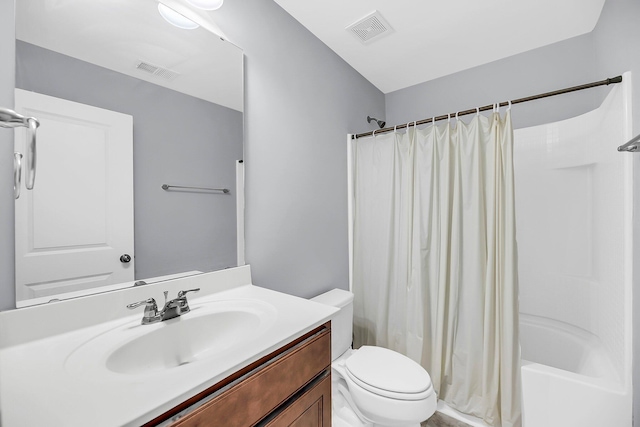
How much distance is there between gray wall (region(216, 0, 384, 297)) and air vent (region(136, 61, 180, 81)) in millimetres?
350

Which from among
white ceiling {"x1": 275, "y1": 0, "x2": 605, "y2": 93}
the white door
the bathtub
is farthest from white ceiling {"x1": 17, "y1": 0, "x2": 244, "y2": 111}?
the bathtub

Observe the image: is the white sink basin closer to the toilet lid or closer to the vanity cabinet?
the vanity cabinet

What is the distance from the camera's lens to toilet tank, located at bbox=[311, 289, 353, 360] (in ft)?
5.43

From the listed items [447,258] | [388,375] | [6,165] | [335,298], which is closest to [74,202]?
[6,165]

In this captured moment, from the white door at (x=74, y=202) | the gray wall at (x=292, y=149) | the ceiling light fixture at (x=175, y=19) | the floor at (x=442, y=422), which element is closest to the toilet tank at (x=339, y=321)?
the gray wall at (x=292, y=149)

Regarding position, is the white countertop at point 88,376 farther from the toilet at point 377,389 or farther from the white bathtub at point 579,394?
the white bathtub at point 579,394

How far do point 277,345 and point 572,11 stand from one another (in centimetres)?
240

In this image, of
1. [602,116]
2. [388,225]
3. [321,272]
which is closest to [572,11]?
[602,116]

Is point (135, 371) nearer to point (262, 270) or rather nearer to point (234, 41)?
point (262, 270)

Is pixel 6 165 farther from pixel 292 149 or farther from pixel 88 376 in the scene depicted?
pixel 292 149

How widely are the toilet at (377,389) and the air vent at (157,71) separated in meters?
1.22

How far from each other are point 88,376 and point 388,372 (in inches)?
48.3

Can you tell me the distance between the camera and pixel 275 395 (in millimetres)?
791

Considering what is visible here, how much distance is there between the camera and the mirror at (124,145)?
2.77 feet
